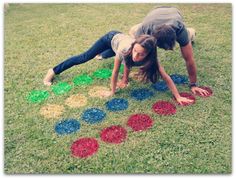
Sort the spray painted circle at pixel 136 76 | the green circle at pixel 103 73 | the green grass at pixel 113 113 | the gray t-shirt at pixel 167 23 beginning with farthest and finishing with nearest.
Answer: the green circle at pixel 103 73, the spray painted circle at pixel 136 76, the gray t-shirt at pixel 167 23, the green grass at pixel 113 113

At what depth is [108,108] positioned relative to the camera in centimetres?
398

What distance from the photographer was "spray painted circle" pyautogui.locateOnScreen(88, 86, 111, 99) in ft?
13.7

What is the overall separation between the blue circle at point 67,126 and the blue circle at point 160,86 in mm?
1030

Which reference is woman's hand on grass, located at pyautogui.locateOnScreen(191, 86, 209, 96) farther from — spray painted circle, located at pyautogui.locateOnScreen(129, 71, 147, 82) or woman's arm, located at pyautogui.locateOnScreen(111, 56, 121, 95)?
woman's arm, located at pyautogui.locateOnScreen(111, 56, 121, 95)

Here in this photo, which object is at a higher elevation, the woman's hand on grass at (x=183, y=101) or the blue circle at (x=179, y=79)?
the blue circle at (x=179, y=79)

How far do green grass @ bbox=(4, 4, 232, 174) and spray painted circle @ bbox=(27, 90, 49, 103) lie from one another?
0.06 meters

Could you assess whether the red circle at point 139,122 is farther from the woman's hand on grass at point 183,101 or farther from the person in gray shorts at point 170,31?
the person in gray shorts at point 170,31

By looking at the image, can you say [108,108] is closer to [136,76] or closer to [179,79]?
[136,76]

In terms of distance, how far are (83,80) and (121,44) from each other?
2.61 ft

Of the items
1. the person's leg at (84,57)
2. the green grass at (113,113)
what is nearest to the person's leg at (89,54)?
the person's leg at (84,57)

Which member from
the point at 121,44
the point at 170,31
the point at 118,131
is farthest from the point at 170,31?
the point at 118,131

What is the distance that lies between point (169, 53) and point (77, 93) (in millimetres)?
1455

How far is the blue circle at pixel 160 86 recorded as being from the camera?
4254mm

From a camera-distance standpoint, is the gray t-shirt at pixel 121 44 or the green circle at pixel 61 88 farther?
the green circle at pixel 61 88
